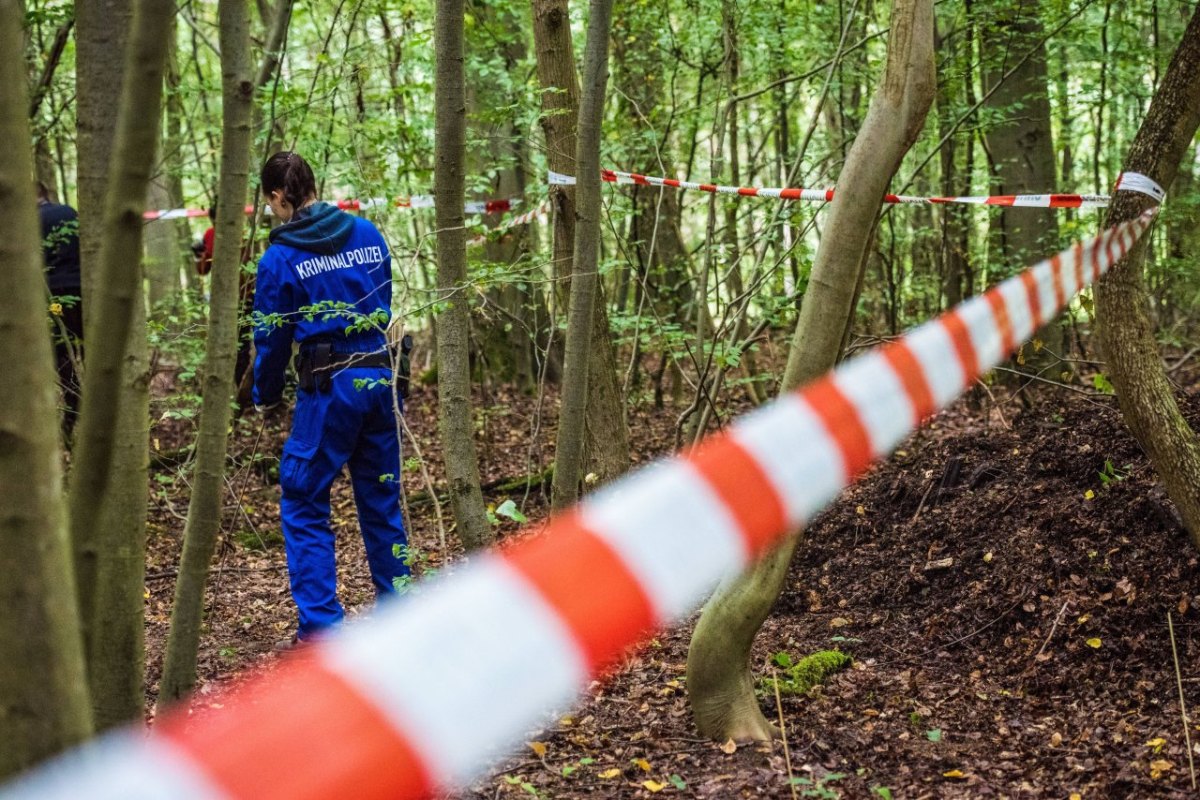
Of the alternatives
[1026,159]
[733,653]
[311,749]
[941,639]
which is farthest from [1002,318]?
[1026,159]

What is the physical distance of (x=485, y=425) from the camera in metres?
8.16

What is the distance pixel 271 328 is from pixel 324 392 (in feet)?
1.15

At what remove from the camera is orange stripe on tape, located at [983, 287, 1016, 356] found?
3.11 metres

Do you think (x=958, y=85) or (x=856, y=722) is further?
(x=958, y=85)

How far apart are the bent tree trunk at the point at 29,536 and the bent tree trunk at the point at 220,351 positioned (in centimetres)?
91

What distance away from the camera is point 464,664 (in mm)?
1316

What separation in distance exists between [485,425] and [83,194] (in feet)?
19.3

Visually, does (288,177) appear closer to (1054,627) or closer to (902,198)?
(902,198)

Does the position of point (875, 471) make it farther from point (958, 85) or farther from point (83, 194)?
point (83, 194)

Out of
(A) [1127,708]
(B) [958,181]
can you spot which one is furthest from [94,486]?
(B) [958,181]

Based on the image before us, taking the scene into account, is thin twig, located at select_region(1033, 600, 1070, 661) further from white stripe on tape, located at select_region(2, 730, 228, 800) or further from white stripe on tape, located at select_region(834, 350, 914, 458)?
white stripe on tape, located at select_region(2, 730, 228, 800)

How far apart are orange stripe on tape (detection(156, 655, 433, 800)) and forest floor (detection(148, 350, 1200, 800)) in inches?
78.0

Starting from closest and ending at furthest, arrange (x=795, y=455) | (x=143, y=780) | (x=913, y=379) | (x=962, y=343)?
(x=143, y=780) → (x=795, y=455) → (x=913, y=379) → (x=962, y=343)

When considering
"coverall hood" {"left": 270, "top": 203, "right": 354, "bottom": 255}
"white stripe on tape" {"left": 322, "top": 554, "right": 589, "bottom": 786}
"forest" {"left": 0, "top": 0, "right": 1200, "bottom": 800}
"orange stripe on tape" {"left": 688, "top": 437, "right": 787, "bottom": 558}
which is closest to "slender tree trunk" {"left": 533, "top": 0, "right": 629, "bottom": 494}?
"forest" {"left": 0, "top": 0, "right": 1200, "bottom": 800}
